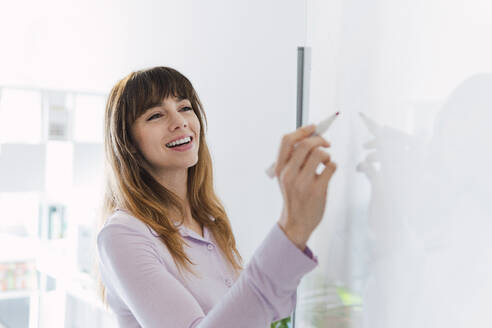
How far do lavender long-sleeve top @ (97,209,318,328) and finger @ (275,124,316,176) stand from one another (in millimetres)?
74

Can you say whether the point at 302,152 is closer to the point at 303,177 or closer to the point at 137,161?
the point at 303,177

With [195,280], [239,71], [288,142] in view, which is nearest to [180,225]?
[195,280]

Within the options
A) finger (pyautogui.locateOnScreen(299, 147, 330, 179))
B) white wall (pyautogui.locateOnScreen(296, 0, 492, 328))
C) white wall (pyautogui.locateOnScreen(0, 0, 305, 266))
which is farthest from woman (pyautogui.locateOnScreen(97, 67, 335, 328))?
white wall (pyautogui.locateOnScreen(0, 0, 305, 266))

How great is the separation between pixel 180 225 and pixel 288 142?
549 mm

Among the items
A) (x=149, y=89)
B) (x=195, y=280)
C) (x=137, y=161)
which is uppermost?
(x=149, y=89)

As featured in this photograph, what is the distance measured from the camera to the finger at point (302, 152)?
1.90 feet

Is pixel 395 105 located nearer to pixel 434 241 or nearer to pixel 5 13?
pixel 434 241

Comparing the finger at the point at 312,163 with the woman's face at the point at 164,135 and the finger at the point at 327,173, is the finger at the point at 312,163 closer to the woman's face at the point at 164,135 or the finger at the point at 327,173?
the finger at the point at 327,173

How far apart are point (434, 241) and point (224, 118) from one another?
200cm

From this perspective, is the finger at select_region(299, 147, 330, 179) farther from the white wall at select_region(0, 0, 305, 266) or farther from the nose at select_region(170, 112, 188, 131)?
the white wall at select_region(0, 0, 305, 266)

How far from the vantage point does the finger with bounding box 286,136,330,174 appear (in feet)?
1.90

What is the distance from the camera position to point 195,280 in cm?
98

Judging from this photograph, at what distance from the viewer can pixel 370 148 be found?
2.27 feet

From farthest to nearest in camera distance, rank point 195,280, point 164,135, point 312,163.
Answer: point 164,135 < point 195,280 < point 312,163
